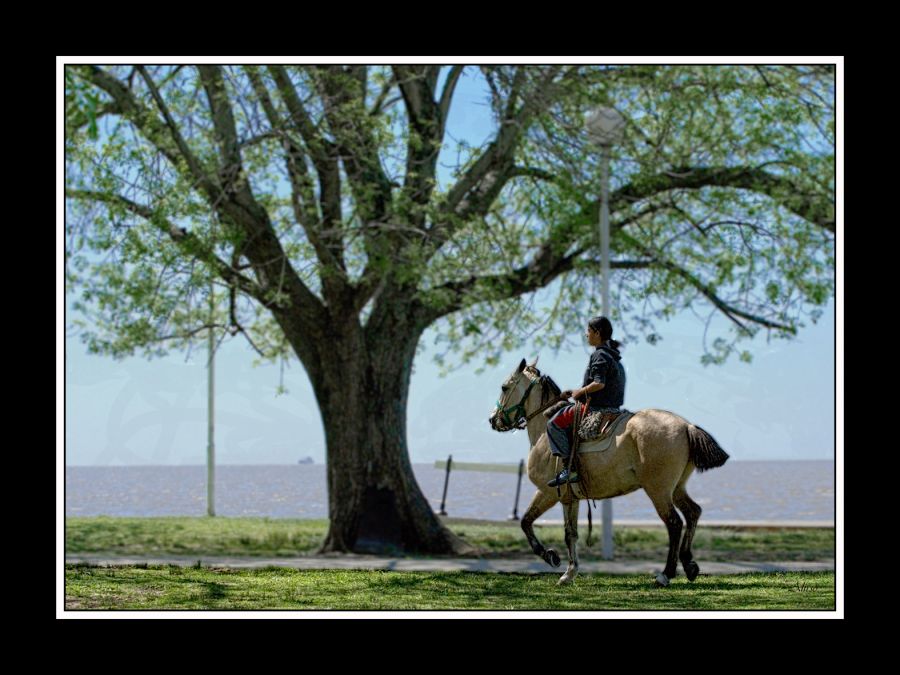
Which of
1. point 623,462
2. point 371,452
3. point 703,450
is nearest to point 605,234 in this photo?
point 371,452

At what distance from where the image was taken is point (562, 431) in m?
10.6

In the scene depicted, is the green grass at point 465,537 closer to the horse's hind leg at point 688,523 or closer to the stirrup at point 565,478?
the stirrup at point 565,478

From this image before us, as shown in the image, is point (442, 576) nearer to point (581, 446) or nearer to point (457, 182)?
point (581, 446)

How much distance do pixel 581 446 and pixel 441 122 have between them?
11229 mm

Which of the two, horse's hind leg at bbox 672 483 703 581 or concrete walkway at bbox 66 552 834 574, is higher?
horse's hind leg at bbox 672 483 703 581

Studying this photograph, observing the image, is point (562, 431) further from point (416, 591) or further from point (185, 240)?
point (185, 240)

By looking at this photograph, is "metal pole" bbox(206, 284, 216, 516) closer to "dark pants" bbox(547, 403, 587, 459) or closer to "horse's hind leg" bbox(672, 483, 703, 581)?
"dark pants" bbox(547, 403, 587, 459)

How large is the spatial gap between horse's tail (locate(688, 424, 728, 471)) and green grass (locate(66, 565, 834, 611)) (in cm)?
129

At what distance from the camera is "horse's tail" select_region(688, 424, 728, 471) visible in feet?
32.3

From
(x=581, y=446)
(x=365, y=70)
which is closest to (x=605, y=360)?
(x=581, y=446)

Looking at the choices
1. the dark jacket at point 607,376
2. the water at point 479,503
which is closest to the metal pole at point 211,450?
the water at point 479,503

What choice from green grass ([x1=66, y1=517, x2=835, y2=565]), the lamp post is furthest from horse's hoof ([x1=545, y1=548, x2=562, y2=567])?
green grass ([x1=66, y1=517, x2=835, y2=565])

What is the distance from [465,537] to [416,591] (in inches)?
442

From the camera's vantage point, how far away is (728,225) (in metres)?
20.6
